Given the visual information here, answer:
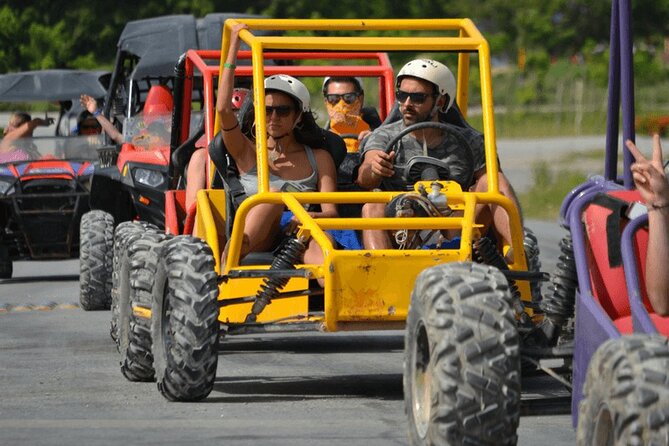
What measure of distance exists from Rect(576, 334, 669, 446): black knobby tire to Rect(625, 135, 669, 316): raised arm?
0.68m

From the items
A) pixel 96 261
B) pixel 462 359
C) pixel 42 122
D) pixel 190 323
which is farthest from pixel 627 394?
pixel 42 122

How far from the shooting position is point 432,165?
10.1 meters

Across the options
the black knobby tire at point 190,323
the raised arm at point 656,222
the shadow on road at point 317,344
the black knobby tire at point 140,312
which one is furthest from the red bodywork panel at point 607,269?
the shadow on road at point 317,344

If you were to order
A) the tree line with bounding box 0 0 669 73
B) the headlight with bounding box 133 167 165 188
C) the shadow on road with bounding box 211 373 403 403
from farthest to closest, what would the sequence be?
1. the tree line with bounding box 0 0 669 73
2. the headlight with bounding box 133 167 165 188
3. the shadow on road with bounding box 211 373 403 403

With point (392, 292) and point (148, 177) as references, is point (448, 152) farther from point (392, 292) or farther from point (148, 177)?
point (148, 177)

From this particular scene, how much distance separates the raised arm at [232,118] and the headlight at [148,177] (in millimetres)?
5098

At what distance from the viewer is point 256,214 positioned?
9.85 m

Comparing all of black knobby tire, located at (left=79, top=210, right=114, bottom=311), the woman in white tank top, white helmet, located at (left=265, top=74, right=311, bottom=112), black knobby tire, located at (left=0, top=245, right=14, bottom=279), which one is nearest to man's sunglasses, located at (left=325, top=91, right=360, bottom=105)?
black knobby tire, located at (left=79, top=210, right=114, bottom=311)

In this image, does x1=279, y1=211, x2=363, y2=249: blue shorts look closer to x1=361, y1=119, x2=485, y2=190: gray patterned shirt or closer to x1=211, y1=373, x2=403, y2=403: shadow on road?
x1=361, y1=119, x2=485, y2=190: gray patterned shirt

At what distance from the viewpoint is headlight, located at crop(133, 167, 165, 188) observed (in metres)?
15.3

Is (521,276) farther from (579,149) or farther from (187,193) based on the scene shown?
(579,149)

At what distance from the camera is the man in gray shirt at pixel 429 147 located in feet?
32.9

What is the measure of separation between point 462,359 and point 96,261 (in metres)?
8.53

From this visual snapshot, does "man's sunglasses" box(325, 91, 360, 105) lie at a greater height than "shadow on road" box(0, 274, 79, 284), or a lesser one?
greater
